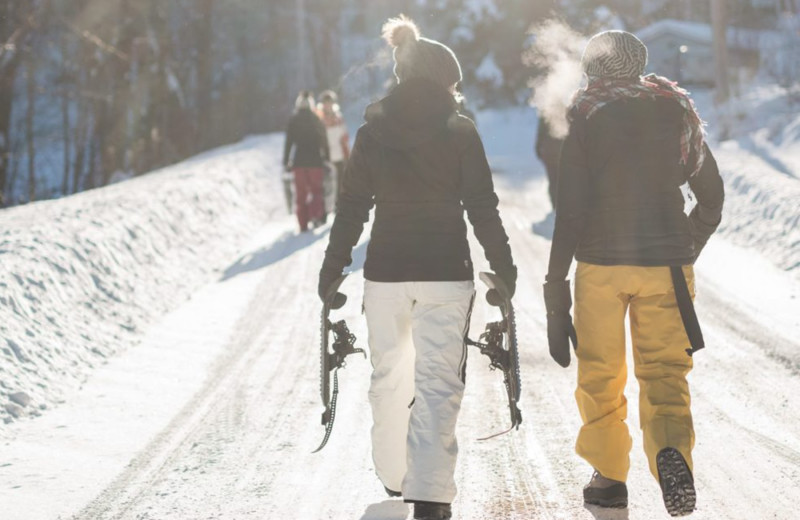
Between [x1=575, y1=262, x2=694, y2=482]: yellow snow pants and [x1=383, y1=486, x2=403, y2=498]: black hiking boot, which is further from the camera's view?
[x1=383, y1=486, x2=403, y2=498]: black hiking boot

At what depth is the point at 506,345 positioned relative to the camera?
5.05 m

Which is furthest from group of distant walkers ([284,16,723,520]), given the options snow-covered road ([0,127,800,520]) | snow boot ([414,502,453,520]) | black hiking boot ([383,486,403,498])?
snow-covered road ([0,127,800,520])

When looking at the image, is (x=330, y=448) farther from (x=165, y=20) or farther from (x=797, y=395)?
(x=165, y=20)

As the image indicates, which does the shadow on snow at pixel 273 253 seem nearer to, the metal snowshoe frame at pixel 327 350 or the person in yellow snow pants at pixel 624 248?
the metal snowshoe frame at pixel 327 350

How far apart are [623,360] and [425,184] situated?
1.12 m

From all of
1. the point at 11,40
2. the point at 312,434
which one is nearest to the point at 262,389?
the point at 312,434

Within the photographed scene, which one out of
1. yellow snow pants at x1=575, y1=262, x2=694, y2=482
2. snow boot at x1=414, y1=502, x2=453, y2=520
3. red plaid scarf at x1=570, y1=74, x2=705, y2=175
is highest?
red plaid scarf at x1=570, y1=74, x2=705, y2=175

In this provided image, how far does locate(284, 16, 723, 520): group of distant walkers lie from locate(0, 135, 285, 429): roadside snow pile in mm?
3154

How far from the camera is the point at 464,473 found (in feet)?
18.0

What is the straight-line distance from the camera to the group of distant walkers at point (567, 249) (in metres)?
4.67

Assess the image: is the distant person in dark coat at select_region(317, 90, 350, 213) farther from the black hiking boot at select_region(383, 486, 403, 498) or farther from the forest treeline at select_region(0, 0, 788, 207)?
the black hiking boot at select_region(383, 486, 403, 498)


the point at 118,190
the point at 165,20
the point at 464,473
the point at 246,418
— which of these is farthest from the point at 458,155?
the point at 165,20

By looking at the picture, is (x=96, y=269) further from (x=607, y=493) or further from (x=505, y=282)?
(x=607, y=493)

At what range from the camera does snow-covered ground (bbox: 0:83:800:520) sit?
5.22m
